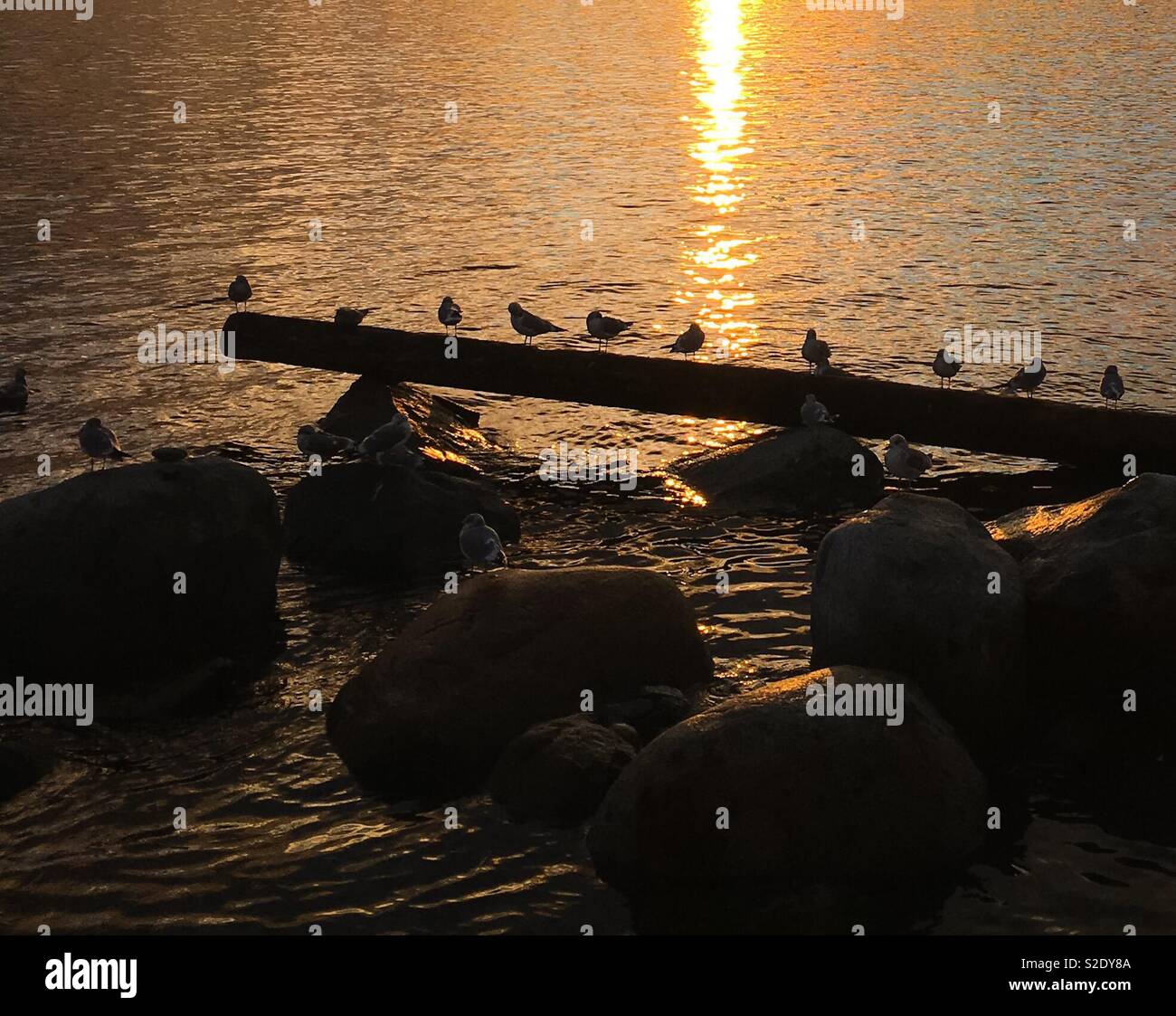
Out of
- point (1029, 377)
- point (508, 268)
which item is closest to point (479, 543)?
point (1029, 377)

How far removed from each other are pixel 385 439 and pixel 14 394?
6.55 meters

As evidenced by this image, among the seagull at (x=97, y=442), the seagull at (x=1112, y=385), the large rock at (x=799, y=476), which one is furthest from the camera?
the seagull at (x=1112, y=385)

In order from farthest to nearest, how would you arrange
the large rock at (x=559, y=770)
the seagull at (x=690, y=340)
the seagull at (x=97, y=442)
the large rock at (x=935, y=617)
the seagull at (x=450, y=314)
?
the seagull at (x=450, y=314)
the seagull at (x=690, y=340)
the seagull at (x=97, y=442)
the large rock at (x=935, y=617)
the large rock at (x=559, y=770)

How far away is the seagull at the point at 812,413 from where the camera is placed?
17391 mm

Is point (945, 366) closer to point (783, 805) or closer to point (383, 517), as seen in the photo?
point (383, 517)

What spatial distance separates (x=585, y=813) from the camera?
1101 centimetres

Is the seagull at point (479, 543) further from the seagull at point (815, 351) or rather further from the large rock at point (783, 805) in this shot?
the seagull at point (815, 351)

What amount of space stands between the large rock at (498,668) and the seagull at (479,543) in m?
1.59

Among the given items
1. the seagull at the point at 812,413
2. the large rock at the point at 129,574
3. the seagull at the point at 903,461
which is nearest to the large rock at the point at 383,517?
the large rock at the point at 129,574

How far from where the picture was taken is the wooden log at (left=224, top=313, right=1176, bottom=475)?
16625 millimetres

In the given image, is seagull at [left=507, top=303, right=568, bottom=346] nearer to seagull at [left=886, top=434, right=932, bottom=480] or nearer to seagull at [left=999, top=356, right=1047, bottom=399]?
seagull at [left=886, top=434, right=932, bottom=480]

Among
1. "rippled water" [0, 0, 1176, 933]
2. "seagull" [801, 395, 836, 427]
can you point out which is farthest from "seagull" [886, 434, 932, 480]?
"rippled water" [0, 0, 1176, 933]

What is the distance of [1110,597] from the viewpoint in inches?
462

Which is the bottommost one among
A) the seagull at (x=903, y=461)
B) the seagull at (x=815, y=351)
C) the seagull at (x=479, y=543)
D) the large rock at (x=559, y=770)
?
the large rock at (x=559, y=770)
